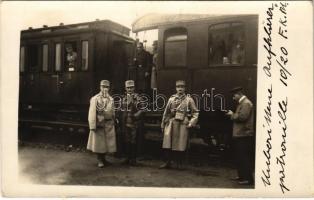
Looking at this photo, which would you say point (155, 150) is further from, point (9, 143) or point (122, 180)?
point (9, 143)

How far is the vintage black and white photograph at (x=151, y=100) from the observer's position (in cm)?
333

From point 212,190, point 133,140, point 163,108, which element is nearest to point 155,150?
point 133,140

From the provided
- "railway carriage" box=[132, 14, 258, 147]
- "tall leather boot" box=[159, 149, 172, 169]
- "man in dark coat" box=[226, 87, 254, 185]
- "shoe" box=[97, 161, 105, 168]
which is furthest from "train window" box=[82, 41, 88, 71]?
"man in dark coat" box=[226, 87, 254, 185]

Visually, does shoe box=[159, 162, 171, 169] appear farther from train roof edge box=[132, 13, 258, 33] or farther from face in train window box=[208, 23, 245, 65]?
train roof edge box=[132, 13, 258, 33]

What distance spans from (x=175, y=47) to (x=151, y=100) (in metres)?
0.66

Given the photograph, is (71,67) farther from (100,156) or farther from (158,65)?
(100,156)

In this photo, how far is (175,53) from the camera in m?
3.95

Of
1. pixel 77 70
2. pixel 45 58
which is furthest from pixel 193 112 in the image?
pixel 45 58

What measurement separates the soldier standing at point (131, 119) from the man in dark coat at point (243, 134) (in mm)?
968

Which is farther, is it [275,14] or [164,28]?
[164,28]

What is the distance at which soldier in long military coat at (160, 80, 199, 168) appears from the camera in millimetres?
3633

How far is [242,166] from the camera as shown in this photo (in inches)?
134

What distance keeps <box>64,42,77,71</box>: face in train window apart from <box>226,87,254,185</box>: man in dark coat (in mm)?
2114

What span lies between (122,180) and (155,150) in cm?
71
